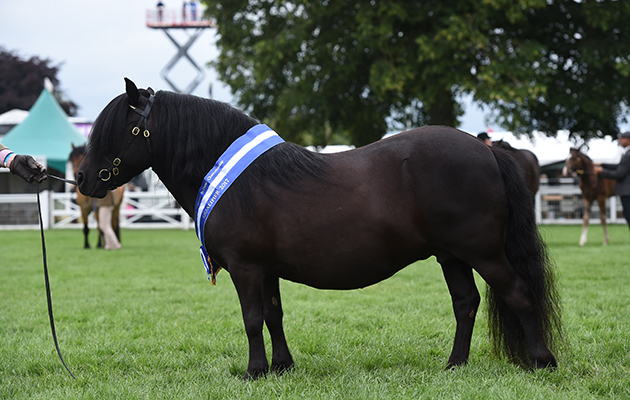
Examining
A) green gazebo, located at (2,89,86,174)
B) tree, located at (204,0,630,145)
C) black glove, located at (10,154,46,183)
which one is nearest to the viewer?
black glove, located at (10,154,46,183)

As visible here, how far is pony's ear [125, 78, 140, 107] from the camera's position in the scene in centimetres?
342

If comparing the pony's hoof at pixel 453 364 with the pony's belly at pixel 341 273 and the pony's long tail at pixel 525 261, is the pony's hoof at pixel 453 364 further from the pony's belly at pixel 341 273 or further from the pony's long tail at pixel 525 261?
the pony's belly at pixel 341 273

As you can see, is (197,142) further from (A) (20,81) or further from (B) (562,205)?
(A) (20,81)

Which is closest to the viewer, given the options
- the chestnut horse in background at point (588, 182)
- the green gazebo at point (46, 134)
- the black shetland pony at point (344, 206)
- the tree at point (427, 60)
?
the black shetland pony at point (344, 206)

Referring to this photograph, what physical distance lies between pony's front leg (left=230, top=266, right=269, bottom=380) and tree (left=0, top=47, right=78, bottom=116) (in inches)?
1545

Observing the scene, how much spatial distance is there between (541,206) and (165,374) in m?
19.8

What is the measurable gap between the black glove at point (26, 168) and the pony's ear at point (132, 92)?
2.55 feet

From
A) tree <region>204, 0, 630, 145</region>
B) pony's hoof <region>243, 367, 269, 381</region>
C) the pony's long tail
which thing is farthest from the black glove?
tree <region>204, 0, 630, 145</region>

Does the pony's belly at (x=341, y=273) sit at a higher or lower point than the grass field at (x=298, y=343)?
higher

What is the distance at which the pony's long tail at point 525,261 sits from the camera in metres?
3.56

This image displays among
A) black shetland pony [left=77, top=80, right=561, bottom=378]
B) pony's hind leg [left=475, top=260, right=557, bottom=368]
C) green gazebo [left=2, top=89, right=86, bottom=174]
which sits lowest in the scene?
pony's hind leg [left=475, top=260, right=557, bottom=368]

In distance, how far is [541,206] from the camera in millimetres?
21094

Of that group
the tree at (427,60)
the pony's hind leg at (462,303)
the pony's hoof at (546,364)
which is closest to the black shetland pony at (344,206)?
the pony's hoof at (546,364)

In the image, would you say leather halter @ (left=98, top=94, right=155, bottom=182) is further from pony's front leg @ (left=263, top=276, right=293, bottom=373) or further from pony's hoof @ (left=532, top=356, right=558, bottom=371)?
pony's hoof @ (left=532, top=356, right=558, bottom=371)
